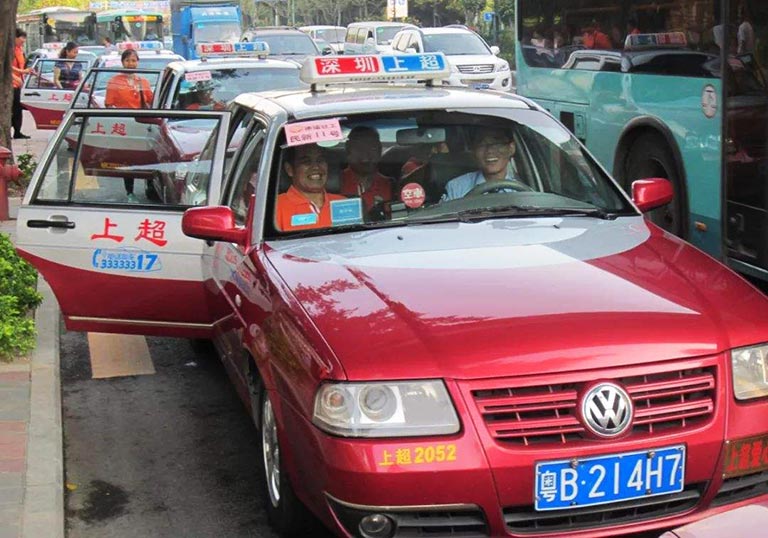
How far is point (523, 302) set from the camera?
14.0 ft

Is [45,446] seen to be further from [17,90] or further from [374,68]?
[17,90]

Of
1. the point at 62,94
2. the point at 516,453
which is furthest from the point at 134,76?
the point at 516,453

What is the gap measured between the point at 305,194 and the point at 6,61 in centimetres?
1056

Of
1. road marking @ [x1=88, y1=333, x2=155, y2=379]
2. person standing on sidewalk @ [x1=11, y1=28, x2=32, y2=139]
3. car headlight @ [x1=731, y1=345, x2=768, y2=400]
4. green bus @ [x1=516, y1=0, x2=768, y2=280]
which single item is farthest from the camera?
person standing on sidewalk @ [x1=11, y1=28, x2=32, y2=139]

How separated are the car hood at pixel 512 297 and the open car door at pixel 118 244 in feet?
5.40

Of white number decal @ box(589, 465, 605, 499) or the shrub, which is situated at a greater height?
white number decal @ box(589, 465, 605, 499)

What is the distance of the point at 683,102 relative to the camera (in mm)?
9023

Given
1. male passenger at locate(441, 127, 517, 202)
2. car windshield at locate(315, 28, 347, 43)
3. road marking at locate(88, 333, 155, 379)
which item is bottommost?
road marking at locate(88, 333, 155, 379)

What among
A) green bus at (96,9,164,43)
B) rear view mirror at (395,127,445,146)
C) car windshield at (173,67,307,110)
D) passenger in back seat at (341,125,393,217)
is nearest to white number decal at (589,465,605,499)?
passenger in back seat at (341,125,393,217)

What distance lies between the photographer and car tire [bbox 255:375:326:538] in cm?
456

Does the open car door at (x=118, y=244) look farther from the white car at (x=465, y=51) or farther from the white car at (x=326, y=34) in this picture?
the white car at (x=326, y=34)

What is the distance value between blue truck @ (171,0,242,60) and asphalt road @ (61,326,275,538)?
3913cm

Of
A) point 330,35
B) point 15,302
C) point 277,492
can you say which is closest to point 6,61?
point 15,302

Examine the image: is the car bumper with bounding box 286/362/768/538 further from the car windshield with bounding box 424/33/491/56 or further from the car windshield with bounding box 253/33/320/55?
the car windshield with bounding box 424/33/491/56
